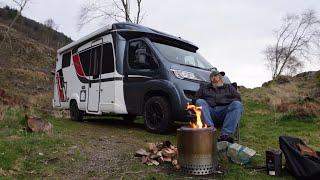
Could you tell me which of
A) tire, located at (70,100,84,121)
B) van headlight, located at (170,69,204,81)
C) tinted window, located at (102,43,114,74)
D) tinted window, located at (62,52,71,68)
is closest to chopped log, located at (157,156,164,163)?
van headlight, located at (170,69,204,81)

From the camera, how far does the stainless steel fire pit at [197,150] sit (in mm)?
5551

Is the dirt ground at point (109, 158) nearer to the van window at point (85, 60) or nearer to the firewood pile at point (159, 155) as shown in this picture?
the firewood pile at point (159, 155)

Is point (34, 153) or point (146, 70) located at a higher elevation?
point (146, 70)

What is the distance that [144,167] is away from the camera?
6016 mm

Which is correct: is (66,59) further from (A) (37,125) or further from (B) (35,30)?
(B) (35,30)

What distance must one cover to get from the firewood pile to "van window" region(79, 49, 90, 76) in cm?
541

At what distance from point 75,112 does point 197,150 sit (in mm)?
7435

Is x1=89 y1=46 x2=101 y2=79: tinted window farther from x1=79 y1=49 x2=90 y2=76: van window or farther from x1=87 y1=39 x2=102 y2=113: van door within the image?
x1=79 y1=49 x2=90 y2=76: van window

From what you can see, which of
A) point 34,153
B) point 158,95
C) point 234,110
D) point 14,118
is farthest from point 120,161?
point 14,118

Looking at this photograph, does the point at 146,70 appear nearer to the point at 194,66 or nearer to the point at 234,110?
the point at 194,66

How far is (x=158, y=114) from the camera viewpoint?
885 cm

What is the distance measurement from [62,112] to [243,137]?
777 centimetres

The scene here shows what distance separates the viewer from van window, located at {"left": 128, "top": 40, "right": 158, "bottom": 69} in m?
9.11

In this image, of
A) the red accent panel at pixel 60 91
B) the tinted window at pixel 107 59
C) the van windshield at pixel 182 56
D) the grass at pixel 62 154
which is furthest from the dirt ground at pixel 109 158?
the red accent panel at pixel 60 91
